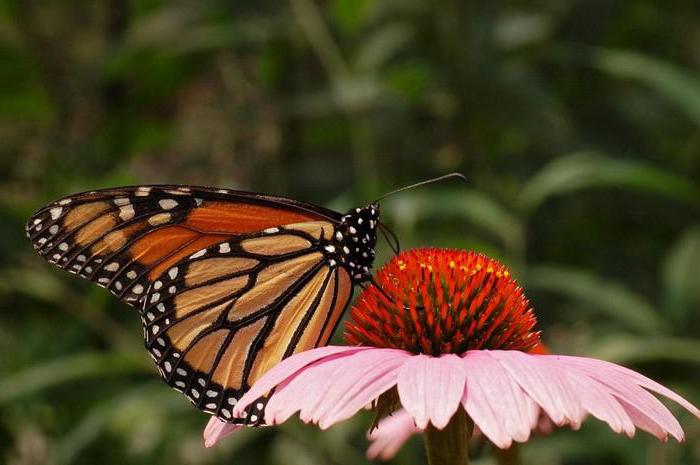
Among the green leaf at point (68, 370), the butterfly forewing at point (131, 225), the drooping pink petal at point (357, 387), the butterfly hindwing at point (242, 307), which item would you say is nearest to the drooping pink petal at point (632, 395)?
the drooping pink petal at point (357, 387)

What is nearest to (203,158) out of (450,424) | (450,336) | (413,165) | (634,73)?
(413,165)

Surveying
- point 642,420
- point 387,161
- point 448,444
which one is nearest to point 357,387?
point 448,444

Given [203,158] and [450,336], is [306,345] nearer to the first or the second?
[450,336]

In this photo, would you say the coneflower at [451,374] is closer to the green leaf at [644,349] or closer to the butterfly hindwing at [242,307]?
the butterfly hindwing at [242,307]

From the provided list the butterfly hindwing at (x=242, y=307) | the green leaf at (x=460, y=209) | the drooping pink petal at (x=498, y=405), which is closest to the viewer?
the drooping pink petal at (x=498, y=405)

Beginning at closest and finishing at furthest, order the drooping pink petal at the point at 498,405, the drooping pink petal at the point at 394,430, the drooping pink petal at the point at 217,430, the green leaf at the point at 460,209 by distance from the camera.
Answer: the drooping pink petal at the point at 498,405
the drooping pink petal at the point at 217,430
the drooping pink petal at the point at 394,430
the green leaf at the point at 460,209

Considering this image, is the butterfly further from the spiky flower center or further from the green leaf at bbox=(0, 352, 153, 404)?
the green leaf at bbox=(0, 352, 153, 404)

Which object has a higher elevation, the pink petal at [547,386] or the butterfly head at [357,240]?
the butterfly head at [357,240]
